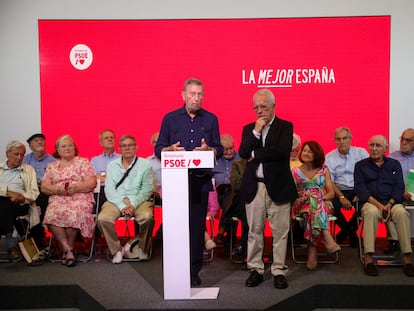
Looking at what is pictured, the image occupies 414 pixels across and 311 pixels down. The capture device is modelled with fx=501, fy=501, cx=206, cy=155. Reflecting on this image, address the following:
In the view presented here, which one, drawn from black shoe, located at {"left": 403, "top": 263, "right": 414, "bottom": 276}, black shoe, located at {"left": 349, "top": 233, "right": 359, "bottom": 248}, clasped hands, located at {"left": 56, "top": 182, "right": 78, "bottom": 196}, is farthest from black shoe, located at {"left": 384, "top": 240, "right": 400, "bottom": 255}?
clasped hands, located at {"left": 56, "top": 182, "right": 78, "bottom": 196}

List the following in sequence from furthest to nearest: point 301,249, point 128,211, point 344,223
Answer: point 344,223
point 301,249
point 128,211

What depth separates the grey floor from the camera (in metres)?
3.83

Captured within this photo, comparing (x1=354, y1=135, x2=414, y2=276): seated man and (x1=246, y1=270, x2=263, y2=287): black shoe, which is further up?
(x1=354, y1=135, x2=414, y2=276): seated man

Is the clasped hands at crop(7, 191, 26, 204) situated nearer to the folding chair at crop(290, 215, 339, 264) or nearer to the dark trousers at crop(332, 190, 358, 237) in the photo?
the folding chair at crop(290, 215, 339, 264)

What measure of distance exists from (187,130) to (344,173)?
2700 millimetres

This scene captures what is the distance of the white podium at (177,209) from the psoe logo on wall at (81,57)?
3.66 meters

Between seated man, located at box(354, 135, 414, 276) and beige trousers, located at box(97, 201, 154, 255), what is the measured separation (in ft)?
7.08

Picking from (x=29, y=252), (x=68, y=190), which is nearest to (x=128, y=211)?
(x=68, y=190)

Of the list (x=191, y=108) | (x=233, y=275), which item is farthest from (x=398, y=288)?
(x=191, y=108)

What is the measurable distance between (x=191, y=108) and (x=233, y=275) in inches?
64.2

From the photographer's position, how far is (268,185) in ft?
13.5

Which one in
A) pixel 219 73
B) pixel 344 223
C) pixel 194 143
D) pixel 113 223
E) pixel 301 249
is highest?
pixel 219 73

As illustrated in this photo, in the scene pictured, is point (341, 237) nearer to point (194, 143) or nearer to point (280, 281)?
point (280, 281)

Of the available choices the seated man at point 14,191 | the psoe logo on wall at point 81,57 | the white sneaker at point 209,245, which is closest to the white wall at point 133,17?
the psoe logo on wall at point 81,57
